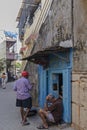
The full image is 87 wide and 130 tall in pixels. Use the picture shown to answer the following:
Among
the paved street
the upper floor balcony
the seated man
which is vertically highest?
the upper floor balcony

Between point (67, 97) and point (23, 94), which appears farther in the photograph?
point (23, 94)

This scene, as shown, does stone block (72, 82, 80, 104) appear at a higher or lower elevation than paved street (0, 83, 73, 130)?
higher

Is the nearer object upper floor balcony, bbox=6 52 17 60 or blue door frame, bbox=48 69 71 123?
blue door frame, bbox=48 69 71 123

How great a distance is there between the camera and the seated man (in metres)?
10.6

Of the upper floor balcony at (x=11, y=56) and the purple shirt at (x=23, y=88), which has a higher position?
the upper floor balcony at (x=11, y=56)

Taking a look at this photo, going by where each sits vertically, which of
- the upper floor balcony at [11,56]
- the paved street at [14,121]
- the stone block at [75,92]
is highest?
the upper floor balcony at [11,56]

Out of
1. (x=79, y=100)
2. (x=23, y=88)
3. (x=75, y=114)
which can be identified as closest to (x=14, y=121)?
(x=23, y=88)

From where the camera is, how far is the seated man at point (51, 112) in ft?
34.9

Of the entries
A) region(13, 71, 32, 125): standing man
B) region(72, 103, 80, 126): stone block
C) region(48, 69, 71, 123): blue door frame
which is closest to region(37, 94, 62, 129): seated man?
region(48, 69, 71, 123): blue door frame

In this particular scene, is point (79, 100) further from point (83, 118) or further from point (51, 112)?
point (51, 112)

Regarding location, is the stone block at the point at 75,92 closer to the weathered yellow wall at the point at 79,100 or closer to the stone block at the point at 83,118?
the weathered yellow wall at the point at 79,100

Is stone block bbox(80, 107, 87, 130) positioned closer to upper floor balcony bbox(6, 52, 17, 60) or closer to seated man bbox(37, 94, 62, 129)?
seated man bbox(37, 94, 62, 129)

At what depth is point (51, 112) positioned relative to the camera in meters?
10.7

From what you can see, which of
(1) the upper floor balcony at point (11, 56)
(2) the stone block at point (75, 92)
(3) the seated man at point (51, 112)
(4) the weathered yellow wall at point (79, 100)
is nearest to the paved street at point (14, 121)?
(3) the seated man at point (51, 112)
